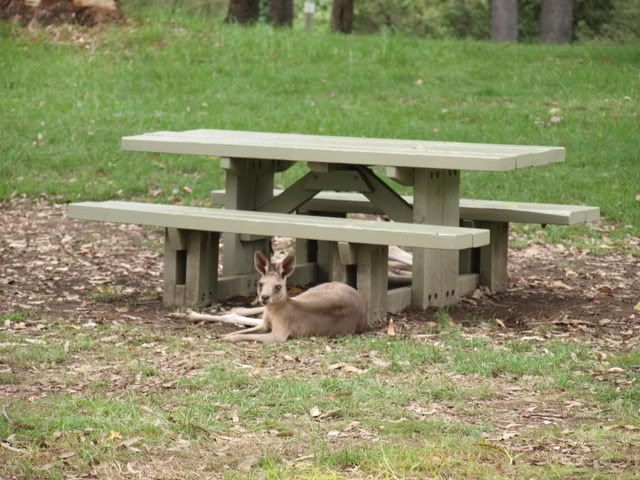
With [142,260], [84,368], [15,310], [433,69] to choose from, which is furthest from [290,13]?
[84,368]

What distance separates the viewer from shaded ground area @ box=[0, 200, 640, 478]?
516 centimetres

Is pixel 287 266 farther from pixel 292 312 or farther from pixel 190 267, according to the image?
pixel 190 267

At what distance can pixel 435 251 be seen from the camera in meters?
8.61

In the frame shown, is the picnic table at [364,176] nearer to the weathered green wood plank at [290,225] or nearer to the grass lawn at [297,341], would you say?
the weathered green wood plank at [290,225]

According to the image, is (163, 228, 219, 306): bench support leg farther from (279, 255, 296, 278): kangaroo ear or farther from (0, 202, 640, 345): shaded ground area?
(279, 255, 296, 278): kangaroo ear

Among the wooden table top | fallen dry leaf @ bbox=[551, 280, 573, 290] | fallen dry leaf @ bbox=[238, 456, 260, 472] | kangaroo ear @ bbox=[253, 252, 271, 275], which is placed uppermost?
the wooden table top

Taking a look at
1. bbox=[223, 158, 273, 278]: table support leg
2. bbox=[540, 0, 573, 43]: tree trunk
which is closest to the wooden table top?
bbox=[223, 158, 273, 278]: table support leg

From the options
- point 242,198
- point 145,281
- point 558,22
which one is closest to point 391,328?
point 242,198

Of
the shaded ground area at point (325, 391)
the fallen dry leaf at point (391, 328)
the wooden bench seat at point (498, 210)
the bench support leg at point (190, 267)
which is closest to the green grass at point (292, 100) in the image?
the wooden bench seat at point (498, 210)

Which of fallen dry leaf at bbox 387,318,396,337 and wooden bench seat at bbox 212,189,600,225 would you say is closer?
fallen dry leaf at bbox 387,318,396,337

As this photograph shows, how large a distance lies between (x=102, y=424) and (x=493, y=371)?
2.08m

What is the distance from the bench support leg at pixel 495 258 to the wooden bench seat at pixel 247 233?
127 cm

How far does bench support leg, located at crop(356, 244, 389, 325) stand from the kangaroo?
1.10 ft

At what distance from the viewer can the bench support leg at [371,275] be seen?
8.04 metres
